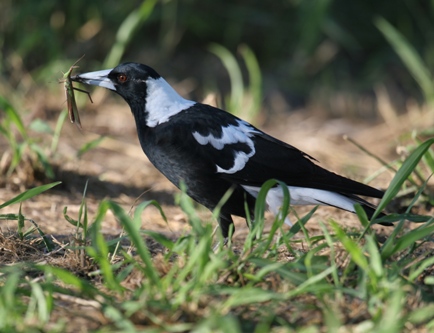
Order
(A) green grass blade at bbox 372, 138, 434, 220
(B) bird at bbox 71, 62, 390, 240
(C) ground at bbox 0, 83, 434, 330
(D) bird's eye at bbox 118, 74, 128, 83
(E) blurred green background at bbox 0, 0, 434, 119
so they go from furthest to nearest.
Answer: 1. (E) blurred green background at bbox 0, 0, 434, 119
2. (C) ground at bbox 0, 83, 434, 330
3. (D) bird's eye at bbox 118, 74, 128, 83
4. (B) bird at bbox 71, 62, 390, 240
5. (A) green grass blade at bbox 372, 138, 434, 220

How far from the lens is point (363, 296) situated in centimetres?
197

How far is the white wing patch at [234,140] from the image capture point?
2906 mm

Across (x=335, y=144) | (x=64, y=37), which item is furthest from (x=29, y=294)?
(x=64, y=37)

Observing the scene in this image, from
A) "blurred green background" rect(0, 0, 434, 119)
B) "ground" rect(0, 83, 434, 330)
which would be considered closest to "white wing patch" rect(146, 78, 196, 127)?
"ground" rect(0, 83, 434, 330)

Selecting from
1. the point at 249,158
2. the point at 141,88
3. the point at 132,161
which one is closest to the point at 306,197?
the point at 249,158

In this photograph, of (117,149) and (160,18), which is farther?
(160,18)

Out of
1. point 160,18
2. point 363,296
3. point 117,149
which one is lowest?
point 117,149

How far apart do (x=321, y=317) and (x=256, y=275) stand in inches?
7.8

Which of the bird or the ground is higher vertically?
the bird

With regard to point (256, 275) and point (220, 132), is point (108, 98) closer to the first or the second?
point (220, 132)

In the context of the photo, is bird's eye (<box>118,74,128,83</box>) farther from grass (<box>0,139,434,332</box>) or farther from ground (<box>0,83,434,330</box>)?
grass (<box>0,139,434,332</box>)

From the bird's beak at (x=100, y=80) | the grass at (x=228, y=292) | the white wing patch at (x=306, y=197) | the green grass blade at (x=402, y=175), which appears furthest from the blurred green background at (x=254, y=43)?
the grass at (x=228, y=292)

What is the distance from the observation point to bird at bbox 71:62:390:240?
2.87 metres

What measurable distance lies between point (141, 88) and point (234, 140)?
464 mm
